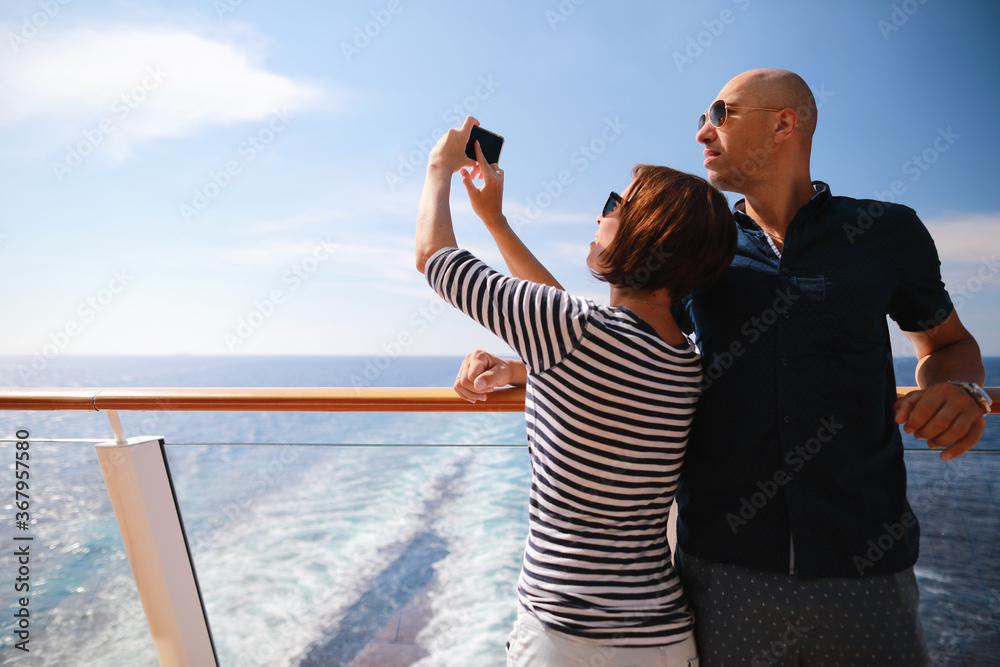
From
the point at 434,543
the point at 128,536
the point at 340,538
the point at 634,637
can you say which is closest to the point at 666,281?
the point at 634,637

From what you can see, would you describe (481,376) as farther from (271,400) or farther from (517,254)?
(271,400)

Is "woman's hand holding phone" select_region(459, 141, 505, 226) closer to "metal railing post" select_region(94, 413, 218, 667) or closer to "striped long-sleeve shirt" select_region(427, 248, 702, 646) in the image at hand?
"striped long-sleeve shirt" select_region(427, 248, 702, 646)

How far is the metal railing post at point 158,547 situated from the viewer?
155cm

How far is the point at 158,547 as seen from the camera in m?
1.58

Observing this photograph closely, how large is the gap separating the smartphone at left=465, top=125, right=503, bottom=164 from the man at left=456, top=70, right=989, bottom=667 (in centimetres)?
48

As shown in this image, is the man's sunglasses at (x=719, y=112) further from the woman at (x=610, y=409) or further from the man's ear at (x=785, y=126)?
the woman at (x=610, y=409)

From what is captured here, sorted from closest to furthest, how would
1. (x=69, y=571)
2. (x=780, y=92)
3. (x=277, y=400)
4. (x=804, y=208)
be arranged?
(x=804, y=208) < (x=780, y=92) < (x=277, y=400) < (x=69, y=571)

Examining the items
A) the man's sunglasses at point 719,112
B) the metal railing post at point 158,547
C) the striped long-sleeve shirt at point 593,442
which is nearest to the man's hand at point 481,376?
the striped long-sleeve shirt at point 593,442

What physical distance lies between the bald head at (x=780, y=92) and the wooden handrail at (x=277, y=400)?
0.65 m

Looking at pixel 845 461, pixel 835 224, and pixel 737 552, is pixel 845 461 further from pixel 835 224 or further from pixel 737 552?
pixel 835 224

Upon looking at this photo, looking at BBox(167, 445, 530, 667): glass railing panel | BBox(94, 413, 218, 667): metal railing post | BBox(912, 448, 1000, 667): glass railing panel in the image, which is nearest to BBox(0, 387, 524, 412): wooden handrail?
BBox(94, 413, 218, 667): metal railing post

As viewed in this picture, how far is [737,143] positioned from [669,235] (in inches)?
16.2

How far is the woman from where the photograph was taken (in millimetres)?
768

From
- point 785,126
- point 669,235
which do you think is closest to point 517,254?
point 669,235
